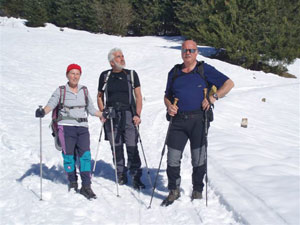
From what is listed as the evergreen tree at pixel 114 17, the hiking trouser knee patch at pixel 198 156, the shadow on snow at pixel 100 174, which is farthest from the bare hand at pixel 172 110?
the evergreen tree at pixel 114 17

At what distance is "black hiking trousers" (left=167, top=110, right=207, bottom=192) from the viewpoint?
14.5 ft

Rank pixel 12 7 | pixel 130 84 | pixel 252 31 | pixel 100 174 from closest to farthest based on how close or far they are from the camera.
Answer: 1. pixel 130 84
2. pixel 100 174
3. pixel 252 31
4. pixel 12 7

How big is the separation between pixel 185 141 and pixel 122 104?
1338 millimetres

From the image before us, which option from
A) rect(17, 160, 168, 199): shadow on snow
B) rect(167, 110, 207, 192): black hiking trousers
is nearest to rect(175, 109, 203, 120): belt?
rect(167, 110, 207, 192): black hiking trousers

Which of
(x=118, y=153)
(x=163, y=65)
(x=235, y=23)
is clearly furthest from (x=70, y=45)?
(x=118, y=153)

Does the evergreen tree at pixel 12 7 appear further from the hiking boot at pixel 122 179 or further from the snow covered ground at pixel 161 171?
the hiking boot at pixel 122 179

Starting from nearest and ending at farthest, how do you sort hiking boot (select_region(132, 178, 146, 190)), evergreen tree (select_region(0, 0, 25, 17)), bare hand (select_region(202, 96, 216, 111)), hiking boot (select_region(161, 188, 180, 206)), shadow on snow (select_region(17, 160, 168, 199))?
bare hand (select_region(202, 96, 216, 111)) → hiking boot (select_region(161, 188, 180, 206)) → hiking boot (select_region(132, 178, 146, 190)) → shadow on snow (select_region(17, 160, 168, 199)) → evergreen tree (select_region(0, 0, 25, 17))

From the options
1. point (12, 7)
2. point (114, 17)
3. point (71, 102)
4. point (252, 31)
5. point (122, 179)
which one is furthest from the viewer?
point (12, 7)

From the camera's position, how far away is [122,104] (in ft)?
17.3

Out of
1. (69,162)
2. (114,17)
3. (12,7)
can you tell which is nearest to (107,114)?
(69,162)

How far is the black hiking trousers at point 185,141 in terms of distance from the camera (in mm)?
4414

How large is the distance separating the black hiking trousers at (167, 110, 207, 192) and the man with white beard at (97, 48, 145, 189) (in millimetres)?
963

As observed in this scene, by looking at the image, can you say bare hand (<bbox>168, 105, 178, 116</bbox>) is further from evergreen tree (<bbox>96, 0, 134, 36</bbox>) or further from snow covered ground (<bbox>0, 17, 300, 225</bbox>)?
evergreen tree (<bbox>96, 0, 134, 36</bbox>)

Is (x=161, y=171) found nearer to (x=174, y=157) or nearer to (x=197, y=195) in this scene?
(x=197, y=195)
